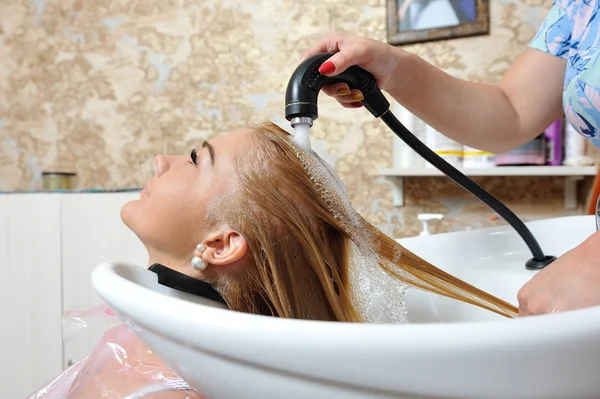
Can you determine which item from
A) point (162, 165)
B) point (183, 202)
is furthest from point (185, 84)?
point (183, 202)

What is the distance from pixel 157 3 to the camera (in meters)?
1.95

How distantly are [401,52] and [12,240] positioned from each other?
1364 millimetres

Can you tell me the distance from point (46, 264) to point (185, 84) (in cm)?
79

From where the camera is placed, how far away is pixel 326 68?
0.79 metres

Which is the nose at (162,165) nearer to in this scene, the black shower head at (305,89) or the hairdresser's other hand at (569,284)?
the black shower head at (305,89)

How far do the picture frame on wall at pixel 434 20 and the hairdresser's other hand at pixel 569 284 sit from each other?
4.21 ft

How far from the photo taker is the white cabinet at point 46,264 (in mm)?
1593

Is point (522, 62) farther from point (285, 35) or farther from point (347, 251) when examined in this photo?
point (285, 35)

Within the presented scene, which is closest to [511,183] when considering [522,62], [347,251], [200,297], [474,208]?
[474,208]

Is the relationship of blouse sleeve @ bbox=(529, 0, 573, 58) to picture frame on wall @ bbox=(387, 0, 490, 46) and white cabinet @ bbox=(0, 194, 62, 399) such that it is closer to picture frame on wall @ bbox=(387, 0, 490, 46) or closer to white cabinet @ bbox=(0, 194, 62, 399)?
picture frame on wall @ bbox=(387, 0, 490, 46)

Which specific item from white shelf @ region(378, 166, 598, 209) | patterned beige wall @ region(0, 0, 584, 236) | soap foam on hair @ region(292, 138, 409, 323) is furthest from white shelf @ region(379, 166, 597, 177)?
soap foam on hair @ region(292, 138, 409, 323)

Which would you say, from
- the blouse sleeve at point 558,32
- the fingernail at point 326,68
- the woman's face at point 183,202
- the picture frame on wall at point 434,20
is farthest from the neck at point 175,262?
the picture frame on wall at point 434,20

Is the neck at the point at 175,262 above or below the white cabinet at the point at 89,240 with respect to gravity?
above

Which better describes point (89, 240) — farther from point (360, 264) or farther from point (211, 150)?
point (360, 264)
